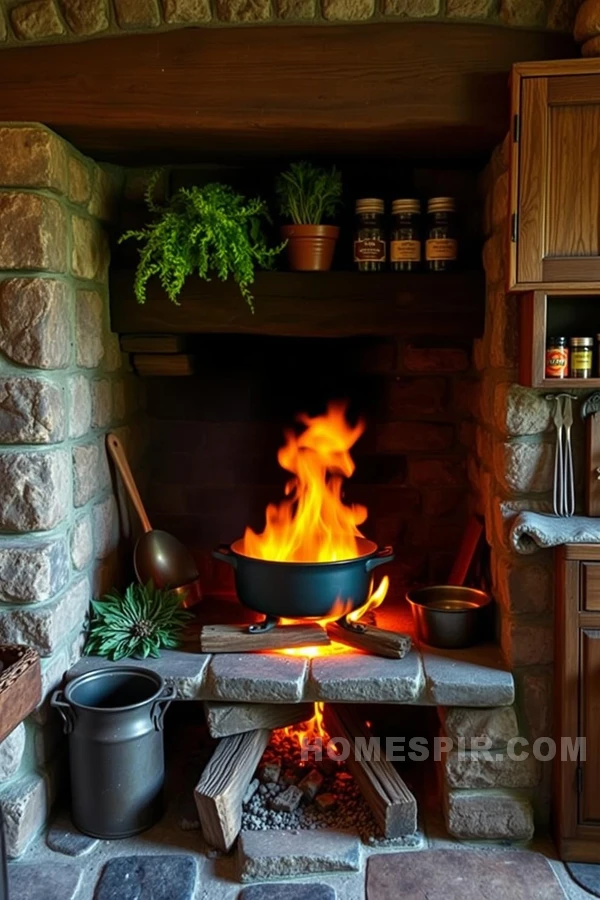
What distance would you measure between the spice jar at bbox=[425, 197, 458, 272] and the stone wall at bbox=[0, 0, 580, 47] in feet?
1.62

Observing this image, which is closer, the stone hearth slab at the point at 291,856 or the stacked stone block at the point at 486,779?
the stone hearth slab at the point at 291,856

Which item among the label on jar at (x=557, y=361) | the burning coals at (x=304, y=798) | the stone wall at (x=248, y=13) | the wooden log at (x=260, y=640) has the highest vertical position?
the stone wall at (x=248, y=13)

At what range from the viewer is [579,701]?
2.08 m

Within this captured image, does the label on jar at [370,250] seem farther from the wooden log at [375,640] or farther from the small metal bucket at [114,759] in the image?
the small metal bucket at [114,759]

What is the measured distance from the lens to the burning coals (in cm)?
216

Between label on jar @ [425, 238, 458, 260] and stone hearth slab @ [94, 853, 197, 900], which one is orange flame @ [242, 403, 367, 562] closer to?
label on jar @ [425, 238, 458, 260]

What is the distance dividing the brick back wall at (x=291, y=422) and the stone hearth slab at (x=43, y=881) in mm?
1080

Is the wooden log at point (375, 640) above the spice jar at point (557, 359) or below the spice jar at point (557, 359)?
below

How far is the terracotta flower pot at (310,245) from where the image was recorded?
92.4 inches

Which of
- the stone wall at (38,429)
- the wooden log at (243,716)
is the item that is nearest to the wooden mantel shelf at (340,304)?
the stone wall at (38,429)

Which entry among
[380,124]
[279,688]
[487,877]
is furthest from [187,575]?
[380,124]

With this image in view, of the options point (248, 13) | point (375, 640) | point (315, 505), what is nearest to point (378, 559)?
point (375, 640)

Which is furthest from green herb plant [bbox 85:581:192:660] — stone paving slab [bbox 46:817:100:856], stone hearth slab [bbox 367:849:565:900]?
stone hearth slab [bbox 367:849:565:900]

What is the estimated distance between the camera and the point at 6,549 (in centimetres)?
208
